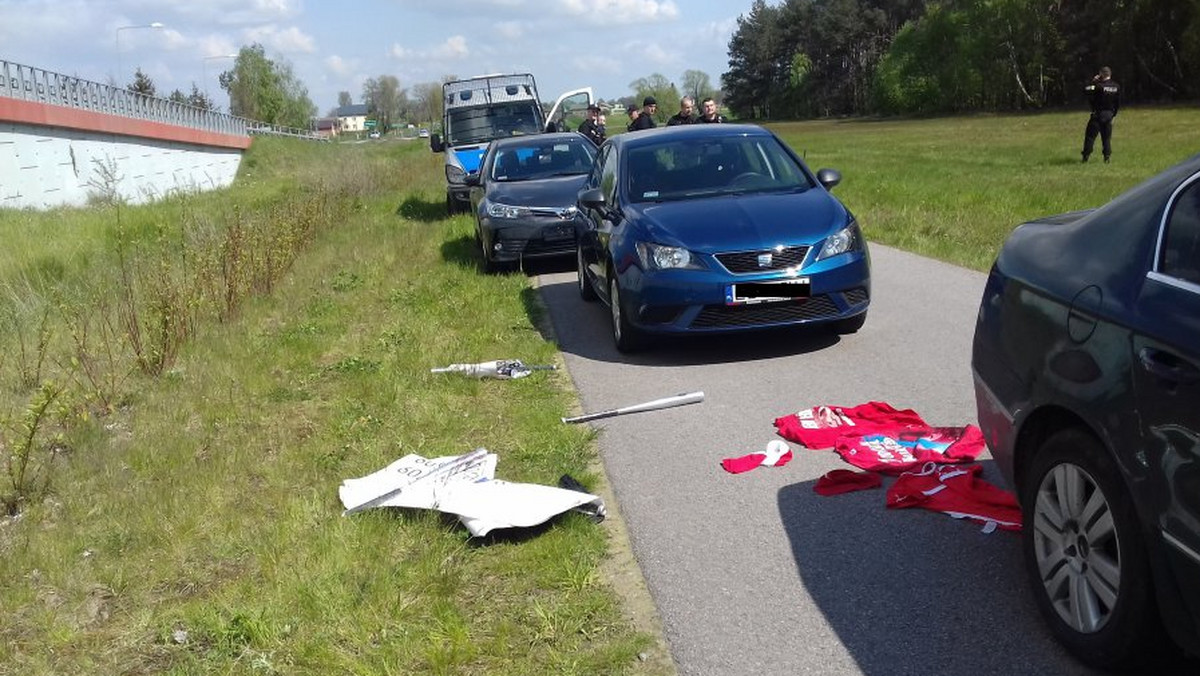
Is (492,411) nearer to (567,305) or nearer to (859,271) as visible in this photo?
(859,271)

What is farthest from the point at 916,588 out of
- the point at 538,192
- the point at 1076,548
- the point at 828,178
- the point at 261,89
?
the point at 261,89

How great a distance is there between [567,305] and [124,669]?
804 cm

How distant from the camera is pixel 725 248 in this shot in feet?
26.9

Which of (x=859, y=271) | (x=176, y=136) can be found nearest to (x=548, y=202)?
(x=859, y=271)

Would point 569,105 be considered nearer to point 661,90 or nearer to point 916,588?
point 916,588

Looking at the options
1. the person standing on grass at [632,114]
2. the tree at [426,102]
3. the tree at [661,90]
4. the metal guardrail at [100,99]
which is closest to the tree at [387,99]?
the tree at [426,102]

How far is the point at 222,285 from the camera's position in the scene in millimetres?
11781

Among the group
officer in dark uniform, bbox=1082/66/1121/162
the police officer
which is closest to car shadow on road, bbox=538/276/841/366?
the police officer

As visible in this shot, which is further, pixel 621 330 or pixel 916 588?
pixel 621 330

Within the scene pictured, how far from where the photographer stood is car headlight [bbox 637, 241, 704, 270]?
326 inches

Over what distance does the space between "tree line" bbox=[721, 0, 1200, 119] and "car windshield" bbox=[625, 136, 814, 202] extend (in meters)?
58.5

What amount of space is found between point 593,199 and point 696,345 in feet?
5.32

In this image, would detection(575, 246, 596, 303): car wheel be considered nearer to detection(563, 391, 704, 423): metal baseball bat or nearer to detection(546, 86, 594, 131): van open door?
detection(563, 391, 704, 423): metal baseball bat

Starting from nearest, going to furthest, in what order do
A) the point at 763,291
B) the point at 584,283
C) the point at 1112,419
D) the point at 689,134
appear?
the point at 1112,419 < the point at 763,291 < the point at 689,134 < the point at 584,283
